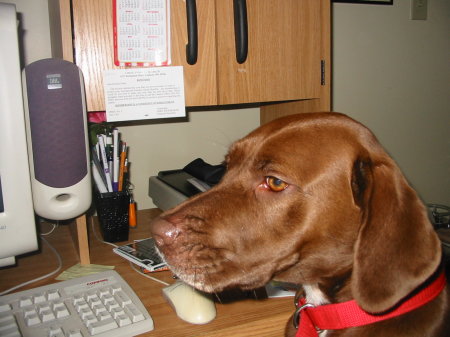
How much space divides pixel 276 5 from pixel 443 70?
1.75m

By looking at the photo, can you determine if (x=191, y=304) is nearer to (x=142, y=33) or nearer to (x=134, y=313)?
(x=134, y=313)

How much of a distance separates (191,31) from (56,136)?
553 millimetres

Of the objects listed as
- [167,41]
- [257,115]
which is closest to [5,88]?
[167,41]

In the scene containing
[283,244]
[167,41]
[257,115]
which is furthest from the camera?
[257,115]

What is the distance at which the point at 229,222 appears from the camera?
40.1 inches

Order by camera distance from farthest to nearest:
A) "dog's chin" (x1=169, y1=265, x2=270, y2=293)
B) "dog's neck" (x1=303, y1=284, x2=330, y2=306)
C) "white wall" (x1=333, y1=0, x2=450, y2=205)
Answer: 1. "white wall" (x1=333, y1=0, x2=450, y2=205)
2. "dog's neck" (x1=303, y1=284, x2=330, y2=306)
3. "dog's chin" (x1=169, y1=265, x2=270, y2=293)

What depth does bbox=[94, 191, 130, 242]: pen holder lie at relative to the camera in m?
1.52

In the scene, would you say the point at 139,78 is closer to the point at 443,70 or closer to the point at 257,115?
the point at 257,115

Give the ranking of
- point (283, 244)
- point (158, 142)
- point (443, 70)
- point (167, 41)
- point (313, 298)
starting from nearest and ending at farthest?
point (283, 244) < point (313, 298) < point (167, 41) < point (158, 142) < point (443, 70)

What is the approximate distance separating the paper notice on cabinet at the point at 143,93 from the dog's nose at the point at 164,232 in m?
0.51

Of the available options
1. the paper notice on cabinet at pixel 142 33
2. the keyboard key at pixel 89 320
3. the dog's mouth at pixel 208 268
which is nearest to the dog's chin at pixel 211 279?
the dog's mouth at pixel 208 268

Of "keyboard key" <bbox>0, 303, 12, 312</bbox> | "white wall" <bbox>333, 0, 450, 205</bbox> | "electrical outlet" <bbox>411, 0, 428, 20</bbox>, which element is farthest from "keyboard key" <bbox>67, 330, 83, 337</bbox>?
"electrical outlet" <bbox>411, 0, 428, 20</bbox>

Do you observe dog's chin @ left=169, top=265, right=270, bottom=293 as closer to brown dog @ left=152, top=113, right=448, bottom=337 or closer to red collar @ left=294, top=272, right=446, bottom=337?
brown dog @ left=152, top=113, right=448, bottom=337

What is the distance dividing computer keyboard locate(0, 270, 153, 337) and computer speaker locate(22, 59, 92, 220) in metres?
0.26
